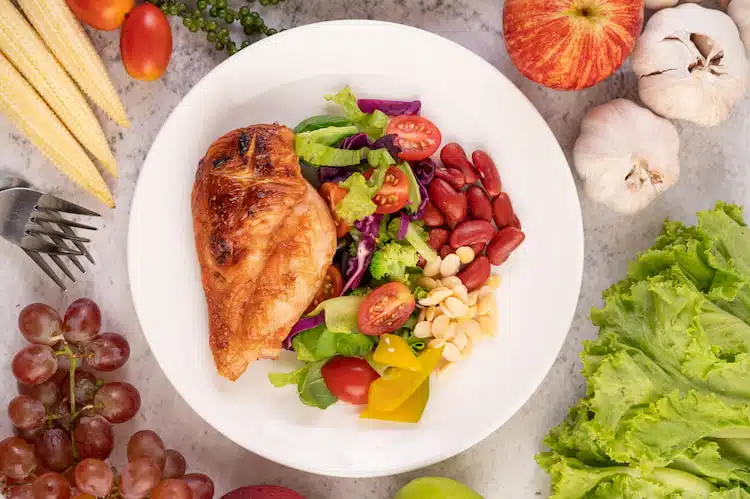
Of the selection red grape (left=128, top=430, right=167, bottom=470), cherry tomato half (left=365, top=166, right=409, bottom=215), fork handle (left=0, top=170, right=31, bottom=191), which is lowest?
red grape (left=128, top=430, right=167, bottom=470)

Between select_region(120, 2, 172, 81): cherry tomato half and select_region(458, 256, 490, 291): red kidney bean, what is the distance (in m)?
1.36

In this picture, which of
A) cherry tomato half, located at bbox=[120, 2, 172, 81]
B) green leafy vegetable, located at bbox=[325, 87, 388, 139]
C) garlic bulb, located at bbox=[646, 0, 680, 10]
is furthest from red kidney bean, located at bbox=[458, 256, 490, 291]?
cherry tomato half, located at bbox=[120, 2, 172, 81]

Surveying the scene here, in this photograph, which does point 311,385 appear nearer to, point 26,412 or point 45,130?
point 26,412

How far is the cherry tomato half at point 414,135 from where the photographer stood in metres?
2.96

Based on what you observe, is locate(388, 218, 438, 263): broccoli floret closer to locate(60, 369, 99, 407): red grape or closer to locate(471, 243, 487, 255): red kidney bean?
locate(471, 243, 487, 255): red kidney bean

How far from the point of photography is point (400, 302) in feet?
9.66

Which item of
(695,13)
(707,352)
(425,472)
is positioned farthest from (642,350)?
(695,13)

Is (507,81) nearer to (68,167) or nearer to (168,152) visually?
(168,152)

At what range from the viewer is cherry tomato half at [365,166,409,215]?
2.93 m

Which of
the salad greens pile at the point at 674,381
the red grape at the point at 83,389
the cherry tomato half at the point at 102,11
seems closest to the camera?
the salad greens pile at the point at 674,381

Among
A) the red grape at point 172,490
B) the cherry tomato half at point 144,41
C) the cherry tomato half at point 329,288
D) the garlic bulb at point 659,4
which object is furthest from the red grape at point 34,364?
the garlic bulb at point 659,4

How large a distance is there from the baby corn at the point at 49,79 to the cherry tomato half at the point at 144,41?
235mm

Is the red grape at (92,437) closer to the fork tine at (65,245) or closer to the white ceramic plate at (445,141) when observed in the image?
the white ceramic plate at (445,141)

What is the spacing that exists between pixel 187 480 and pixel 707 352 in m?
1.86
